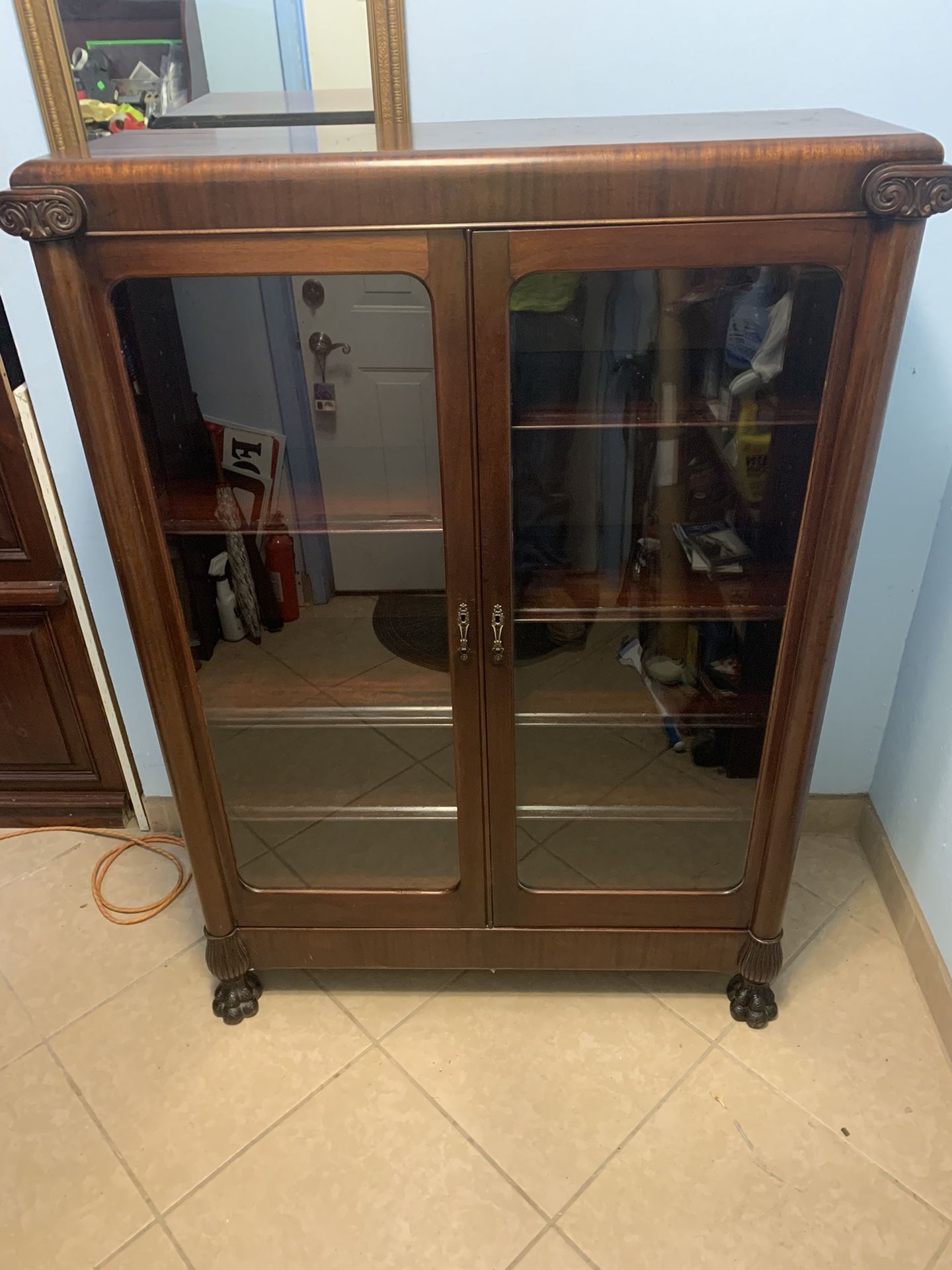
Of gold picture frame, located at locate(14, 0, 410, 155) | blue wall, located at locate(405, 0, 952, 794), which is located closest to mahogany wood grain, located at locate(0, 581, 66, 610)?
gold picture frame, located at locate(14, 0, 410, 155)

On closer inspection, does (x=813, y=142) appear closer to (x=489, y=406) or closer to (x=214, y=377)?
(x=489, y=406)

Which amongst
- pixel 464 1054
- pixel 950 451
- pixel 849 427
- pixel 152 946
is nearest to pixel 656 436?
pixel 849 427

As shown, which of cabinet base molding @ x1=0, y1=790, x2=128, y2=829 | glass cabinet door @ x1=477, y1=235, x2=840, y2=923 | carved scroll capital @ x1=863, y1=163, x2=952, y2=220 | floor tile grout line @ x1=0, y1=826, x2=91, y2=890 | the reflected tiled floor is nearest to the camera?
carved scroll capital @ x1=863, y1=163, x2=952, y2=220

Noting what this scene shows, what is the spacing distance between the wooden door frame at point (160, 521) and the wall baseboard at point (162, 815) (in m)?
0.57

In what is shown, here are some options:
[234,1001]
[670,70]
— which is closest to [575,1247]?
[234,1001]

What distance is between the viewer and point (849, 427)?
1.17 meters

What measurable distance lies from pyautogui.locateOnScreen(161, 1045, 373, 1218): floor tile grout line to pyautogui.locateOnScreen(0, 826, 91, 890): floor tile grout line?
2.88 ft

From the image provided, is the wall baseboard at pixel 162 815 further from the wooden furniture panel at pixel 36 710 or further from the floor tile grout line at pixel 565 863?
the floor tile grout line at pixel 565 863

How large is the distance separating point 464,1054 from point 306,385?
1.21m

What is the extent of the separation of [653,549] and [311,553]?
555 millimetres

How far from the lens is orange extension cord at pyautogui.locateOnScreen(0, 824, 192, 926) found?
76.9 inches

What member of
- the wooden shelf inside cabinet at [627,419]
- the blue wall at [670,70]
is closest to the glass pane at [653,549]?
the wooden shelf inside cabinet at [627,419]

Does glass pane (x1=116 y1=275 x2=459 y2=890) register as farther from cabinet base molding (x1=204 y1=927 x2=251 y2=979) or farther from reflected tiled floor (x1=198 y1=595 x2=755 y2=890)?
cabinet base molding (x1=204 y1=927 x2=251 y2=979)

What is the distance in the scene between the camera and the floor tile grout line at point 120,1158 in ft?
4.56
